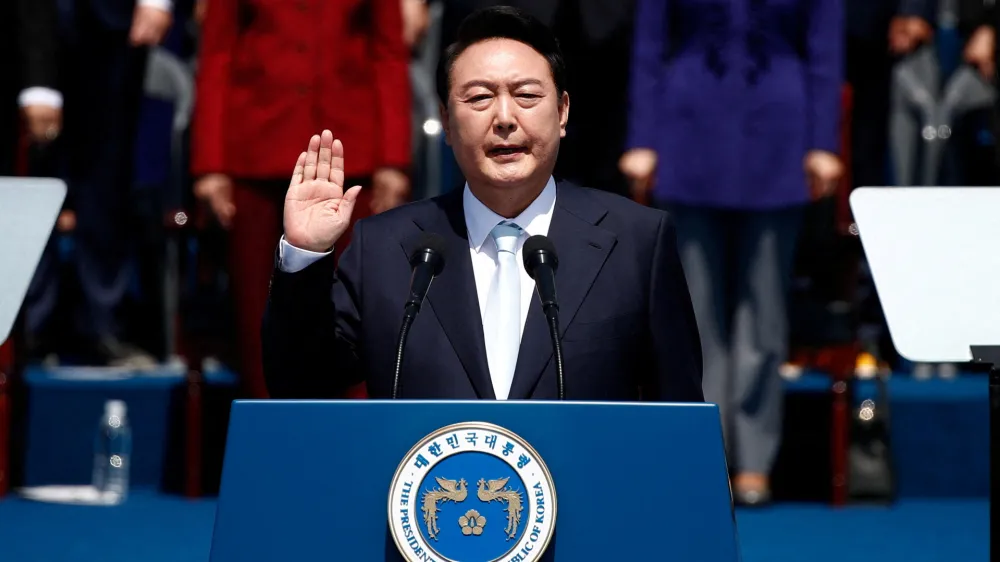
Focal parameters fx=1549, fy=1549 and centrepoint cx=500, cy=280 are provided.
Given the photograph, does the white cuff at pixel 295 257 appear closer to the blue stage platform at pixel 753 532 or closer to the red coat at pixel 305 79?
the blue stage platform at pixel 753 532

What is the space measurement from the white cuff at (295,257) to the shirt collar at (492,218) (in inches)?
14.8

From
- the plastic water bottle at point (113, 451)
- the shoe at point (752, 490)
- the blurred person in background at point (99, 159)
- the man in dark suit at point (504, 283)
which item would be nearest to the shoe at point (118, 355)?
the blurred person in background at point (99, 159)

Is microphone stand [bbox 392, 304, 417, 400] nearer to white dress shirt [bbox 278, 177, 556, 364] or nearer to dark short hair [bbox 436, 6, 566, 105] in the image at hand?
white dress shirt [bbox 278, 177, 556, 364]

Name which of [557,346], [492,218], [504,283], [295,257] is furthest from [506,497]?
[492,218]

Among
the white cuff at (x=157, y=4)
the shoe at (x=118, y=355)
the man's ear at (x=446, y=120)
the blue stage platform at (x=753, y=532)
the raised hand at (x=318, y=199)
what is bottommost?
the blue stage platform at (x=753, y=532)

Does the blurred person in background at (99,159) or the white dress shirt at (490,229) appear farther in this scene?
the blurred person in background at (99,159)

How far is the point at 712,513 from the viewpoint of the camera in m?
1.78

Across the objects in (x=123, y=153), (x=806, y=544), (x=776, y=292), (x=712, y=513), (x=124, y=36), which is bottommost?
(x=806, y=544)

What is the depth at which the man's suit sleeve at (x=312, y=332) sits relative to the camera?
2.30 metres

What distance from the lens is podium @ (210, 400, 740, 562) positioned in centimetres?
176

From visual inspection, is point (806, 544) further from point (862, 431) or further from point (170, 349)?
point (170, 349)

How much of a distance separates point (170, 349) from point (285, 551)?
4216mm

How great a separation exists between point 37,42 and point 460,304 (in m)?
2.60

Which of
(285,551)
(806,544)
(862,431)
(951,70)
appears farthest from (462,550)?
(951,70)
